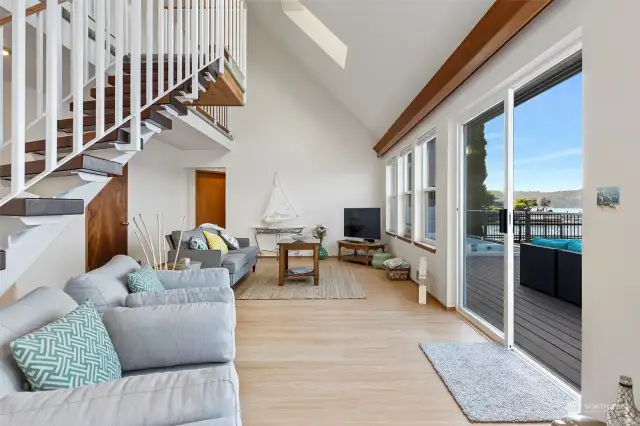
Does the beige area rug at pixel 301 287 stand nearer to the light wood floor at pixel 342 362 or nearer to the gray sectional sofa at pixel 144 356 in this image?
the light wood floor at pixel 342 362

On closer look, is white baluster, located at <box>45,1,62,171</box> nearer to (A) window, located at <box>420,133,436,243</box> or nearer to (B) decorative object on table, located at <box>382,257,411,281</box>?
(A) window, located at <box>420,133,436,243</box>

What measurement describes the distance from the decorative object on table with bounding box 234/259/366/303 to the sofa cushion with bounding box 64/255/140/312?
7.28 ft

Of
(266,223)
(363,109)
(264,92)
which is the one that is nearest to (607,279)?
(363,109)

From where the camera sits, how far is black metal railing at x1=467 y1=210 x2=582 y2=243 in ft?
9.90

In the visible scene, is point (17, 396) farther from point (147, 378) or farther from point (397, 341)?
point (397, 341)

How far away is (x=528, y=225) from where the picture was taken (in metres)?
3.70

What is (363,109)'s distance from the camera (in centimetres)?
645

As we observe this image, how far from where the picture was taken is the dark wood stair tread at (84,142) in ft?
5.68

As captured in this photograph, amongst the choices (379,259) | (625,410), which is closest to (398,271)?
(379,259)

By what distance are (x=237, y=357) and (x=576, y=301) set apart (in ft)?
11.3

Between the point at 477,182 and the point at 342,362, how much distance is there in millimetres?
2202

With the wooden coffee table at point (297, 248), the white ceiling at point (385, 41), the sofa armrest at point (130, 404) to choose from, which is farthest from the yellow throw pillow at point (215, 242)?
the sofa armrest at point (130, 404)

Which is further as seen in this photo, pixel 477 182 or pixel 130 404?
pixel 477 182

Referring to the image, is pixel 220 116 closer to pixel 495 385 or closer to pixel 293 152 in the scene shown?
pixel 293 152
